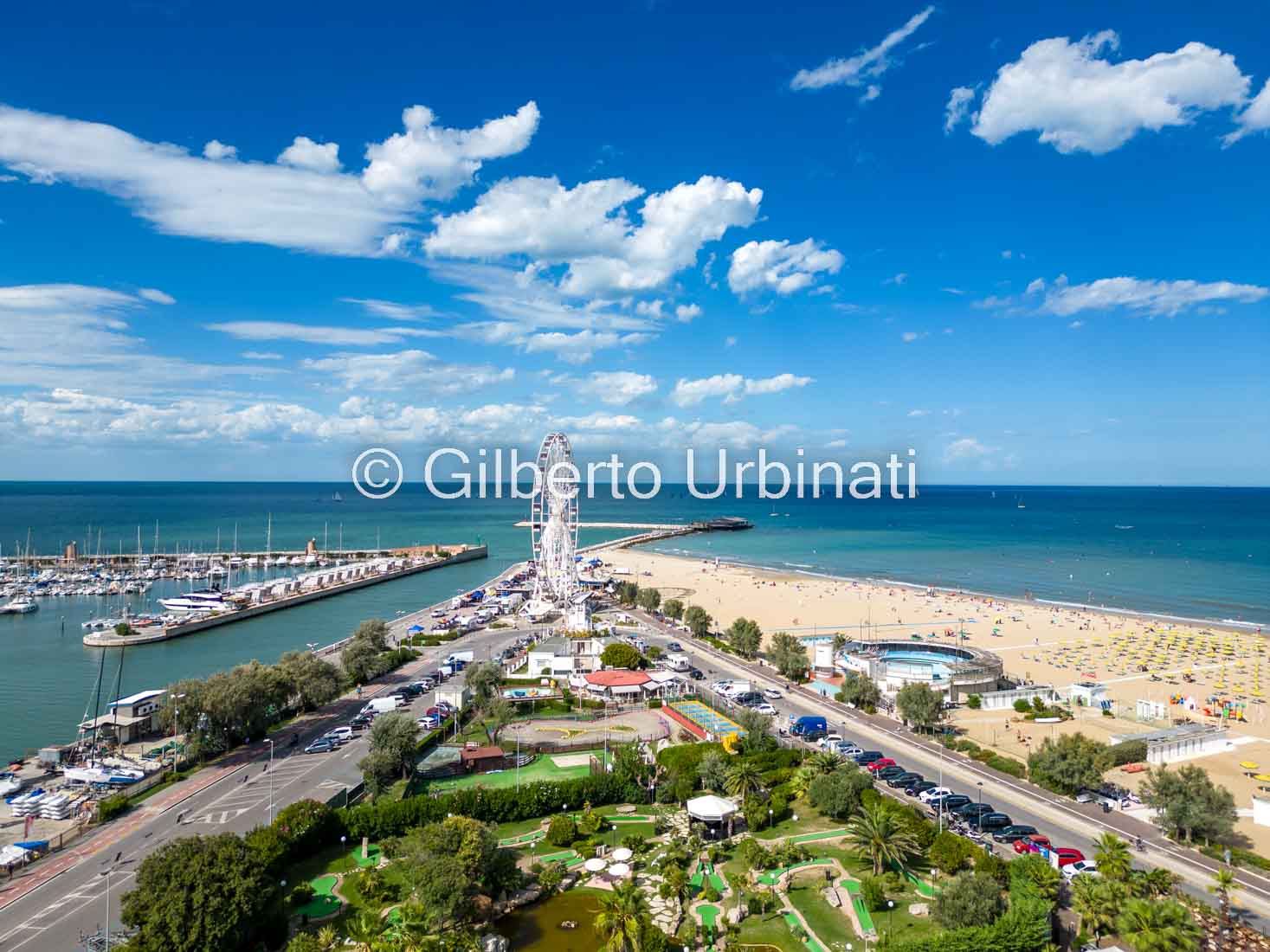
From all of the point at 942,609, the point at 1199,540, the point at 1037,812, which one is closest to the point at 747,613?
the point at 942,609

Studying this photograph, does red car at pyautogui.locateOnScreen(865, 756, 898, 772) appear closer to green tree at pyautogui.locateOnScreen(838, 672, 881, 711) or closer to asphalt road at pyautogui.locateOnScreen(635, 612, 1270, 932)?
asphalt road at pyautogui.locateOnScreen(635, 612, 1270, 932)

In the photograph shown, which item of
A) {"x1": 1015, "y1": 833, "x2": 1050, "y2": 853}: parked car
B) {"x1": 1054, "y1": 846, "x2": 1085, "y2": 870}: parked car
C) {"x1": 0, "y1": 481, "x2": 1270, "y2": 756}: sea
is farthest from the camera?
{"x1": 0, "y1": 481, "x2": 1270, "y2": 756}: sea

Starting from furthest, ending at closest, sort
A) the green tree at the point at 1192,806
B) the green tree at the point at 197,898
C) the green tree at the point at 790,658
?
the green tree at the point at 790,658, the green tree at the point at 1192,806, the green tree at the point at 197,898

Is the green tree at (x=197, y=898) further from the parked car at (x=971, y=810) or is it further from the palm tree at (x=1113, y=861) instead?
the parked car at (x=971, y=810)

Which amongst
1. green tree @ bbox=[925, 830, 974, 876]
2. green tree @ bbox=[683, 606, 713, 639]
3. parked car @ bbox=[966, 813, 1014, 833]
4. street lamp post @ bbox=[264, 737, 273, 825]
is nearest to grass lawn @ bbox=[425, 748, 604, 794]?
street lamp post @ bbox=[264, 737, 273, 825]

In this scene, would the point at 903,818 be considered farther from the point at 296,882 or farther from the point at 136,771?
the point at 136,771

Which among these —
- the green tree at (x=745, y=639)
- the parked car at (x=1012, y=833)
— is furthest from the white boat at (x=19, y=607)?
the parked car at (x=1012, y=833)

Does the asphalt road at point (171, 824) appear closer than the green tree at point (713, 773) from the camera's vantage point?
Yes
